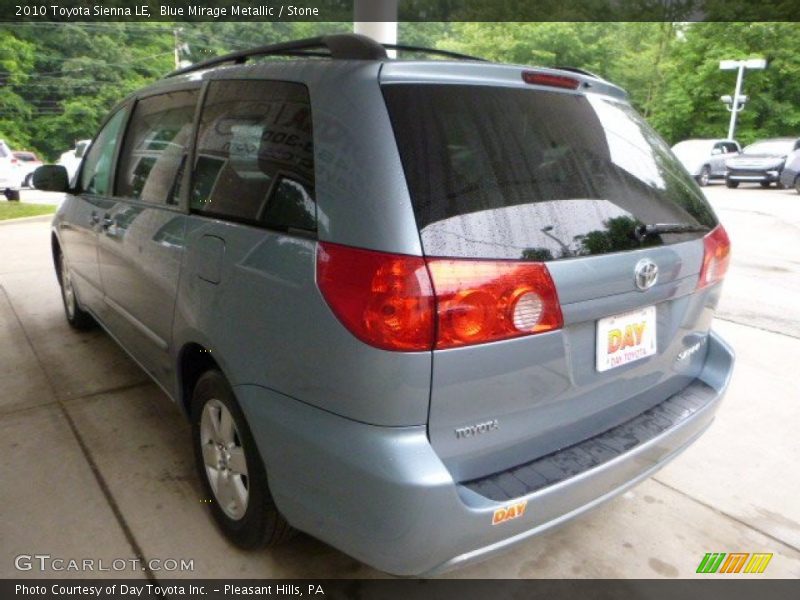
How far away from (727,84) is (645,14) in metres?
8.11

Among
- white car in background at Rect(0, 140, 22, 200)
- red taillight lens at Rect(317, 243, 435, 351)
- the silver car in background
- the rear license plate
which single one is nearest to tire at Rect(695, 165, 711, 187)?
the silver car in background

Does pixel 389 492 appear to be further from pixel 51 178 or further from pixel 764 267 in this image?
pixel 764 267

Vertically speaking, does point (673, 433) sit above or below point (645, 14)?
below

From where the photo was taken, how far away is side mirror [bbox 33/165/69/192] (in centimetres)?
380

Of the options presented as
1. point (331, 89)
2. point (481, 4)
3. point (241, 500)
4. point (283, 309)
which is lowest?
point (241, 500)

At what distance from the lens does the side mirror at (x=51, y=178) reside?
3804mm

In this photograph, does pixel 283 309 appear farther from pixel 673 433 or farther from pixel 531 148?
pixel 673 433

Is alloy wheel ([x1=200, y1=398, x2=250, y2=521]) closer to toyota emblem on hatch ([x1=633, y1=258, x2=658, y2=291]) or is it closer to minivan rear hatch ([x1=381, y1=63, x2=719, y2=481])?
minivan rear hatch ([x1=381, y1=63, x2=719, y2=481])

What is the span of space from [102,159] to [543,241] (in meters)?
3.03

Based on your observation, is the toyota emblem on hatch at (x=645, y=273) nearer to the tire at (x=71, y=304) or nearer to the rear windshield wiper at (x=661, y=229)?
the rear windshield wiper at (x=661, y=229)

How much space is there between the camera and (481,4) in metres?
25.0

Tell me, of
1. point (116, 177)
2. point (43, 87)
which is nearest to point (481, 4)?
point (116, 177)

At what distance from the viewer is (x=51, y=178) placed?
383 centimetres

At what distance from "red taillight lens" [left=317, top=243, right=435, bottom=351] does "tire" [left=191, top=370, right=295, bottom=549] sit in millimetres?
676
